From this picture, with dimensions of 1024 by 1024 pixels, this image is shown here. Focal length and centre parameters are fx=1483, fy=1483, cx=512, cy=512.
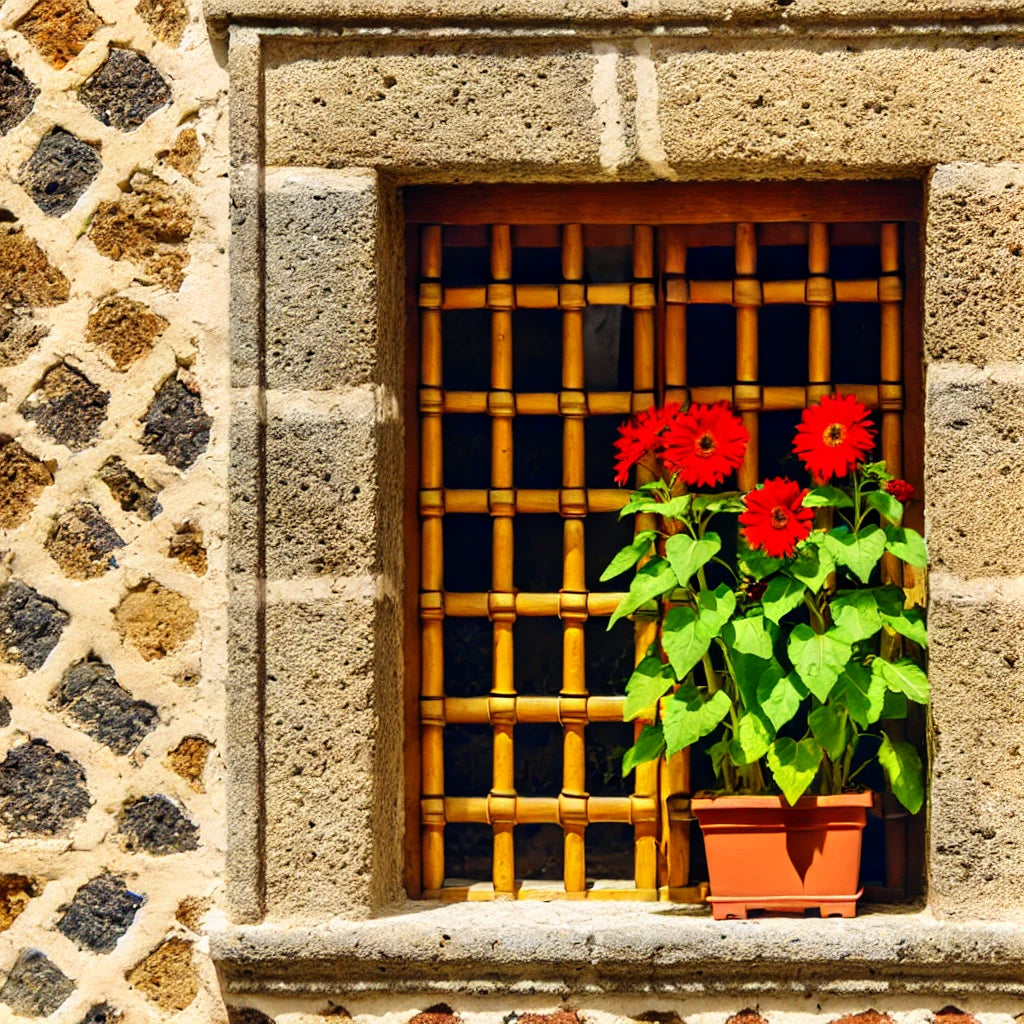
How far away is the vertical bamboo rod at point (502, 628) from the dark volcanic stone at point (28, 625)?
2.97 ft

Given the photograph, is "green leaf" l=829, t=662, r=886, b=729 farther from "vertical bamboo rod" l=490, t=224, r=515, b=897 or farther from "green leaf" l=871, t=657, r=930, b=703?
"vertical bamboo rod" l=490, t=224, r=515, b=897

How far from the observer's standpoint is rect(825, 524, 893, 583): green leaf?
9.35ft

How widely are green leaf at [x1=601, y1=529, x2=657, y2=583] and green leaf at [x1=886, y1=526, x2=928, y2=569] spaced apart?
47 cm

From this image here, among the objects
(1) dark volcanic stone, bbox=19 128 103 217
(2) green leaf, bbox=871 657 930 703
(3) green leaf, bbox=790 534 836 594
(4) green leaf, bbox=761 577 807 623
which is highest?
(1) dark volcanic stone, bbox=19 128 103 217

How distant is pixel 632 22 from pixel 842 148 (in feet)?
1.61

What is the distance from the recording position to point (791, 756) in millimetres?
2891

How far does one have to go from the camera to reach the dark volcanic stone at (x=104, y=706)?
3047mm

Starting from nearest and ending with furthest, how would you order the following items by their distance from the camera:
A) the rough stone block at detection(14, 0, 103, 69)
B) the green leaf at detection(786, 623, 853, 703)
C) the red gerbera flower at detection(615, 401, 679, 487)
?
the green leaf at detection(786, 623, 853, 703)
the red gerbera flower at detection(615, 401, 679, 487)
the rough stone block at detection(14, 0, 103, 69)

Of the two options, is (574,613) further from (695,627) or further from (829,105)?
(829,105)

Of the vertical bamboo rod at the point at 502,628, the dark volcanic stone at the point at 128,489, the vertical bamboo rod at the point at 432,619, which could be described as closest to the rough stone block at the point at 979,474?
the vertical bamboo rod at the point at 502,628

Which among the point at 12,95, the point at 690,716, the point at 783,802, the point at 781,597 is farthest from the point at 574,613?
the point at 12,95

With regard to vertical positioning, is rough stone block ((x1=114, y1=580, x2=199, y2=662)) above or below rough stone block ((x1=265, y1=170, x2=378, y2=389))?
below

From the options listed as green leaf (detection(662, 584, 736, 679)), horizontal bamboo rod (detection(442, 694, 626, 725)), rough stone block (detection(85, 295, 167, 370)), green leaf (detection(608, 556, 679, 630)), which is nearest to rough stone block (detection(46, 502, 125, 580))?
rough stone block (detection(85, 295, 167, 370))

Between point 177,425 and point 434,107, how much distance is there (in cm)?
84
